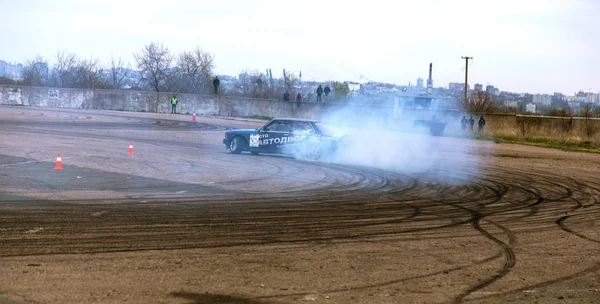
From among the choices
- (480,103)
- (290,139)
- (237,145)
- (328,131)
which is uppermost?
(480,103)

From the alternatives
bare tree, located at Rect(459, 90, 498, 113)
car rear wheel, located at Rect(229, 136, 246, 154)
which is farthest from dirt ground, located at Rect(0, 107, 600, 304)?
bare tree, located at Rect(459, 90, 498, 113)

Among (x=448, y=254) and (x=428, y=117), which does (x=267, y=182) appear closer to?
(x=448, y=254)

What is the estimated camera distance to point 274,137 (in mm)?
21672

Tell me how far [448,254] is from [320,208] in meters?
3.50

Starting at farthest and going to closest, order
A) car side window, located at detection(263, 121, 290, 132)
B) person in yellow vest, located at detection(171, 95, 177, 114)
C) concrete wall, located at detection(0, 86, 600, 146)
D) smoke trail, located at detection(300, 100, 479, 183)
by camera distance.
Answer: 1. person in yellow vest, located at detection(171, 95, 177, 114)
2. concrete wall, located at detection(0, 86, 600, 146)
3. car side window, located at detection(263, 121, 290, 132)
4. smoke trail, located at detection(300, 100, 479, 183)

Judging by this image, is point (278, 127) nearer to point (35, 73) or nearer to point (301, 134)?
point (301, 134)

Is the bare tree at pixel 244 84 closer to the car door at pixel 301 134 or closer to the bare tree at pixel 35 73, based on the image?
the bare tree at pixel 35 73

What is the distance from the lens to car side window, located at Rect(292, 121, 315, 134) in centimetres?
2142

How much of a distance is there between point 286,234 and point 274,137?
1263 centimetres

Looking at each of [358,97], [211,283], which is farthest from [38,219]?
[358,97]

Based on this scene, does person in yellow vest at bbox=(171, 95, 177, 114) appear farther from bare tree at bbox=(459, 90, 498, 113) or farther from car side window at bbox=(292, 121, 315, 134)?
car side window at bbox=(292, 121, 315, 134)

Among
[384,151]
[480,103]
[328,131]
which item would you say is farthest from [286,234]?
[480,103]

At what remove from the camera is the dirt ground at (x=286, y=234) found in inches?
258

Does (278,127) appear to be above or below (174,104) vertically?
below
